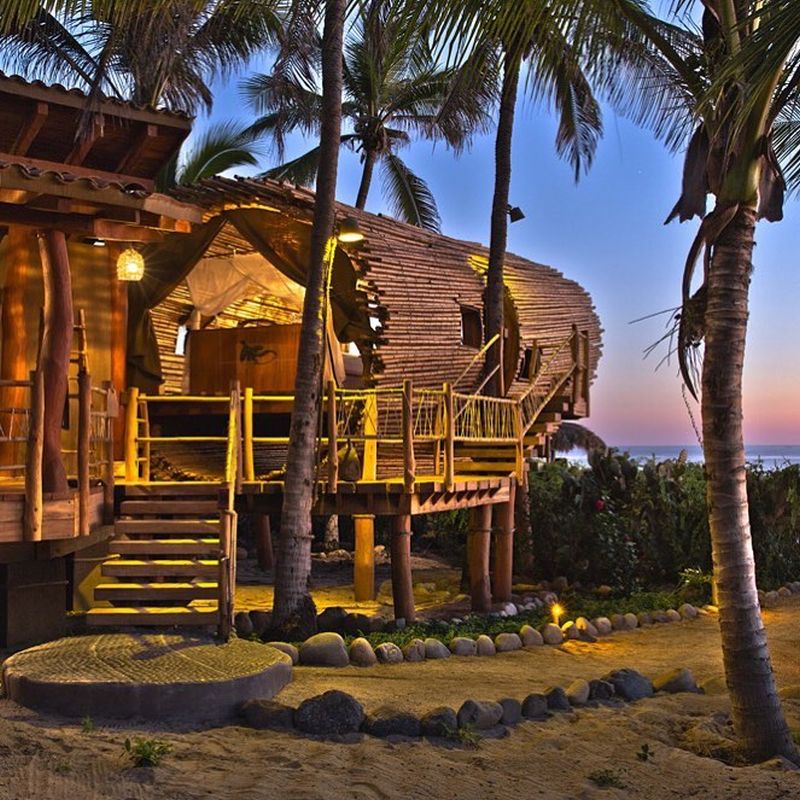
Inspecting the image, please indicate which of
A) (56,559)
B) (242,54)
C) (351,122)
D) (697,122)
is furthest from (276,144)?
(697,122)

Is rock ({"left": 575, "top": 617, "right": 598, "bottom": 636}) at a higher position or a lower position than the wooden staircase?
lower

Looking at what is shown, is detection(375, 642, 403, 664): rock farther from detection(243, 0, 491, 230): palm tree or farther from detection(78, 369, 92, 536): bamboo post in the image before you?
detection(243, 0, 491, 230): palm tree

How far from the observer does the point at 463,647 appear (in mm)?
9180

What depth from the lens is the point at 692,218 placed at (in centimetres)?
554

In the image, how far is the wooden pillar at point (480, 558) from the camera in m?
11.9

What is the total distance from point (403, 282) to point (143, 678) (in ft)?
27.6

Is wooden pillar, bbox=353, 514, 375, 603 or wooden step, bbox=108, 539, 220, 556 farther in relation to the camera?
wooden pillar, bbox=353, 514, 375, 603

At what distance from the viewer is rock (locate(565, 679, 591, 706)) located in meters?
6.95

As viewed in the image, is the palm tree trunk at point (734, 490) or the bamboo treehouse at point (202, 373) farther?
the bamboo treehouse at point (202, 373)

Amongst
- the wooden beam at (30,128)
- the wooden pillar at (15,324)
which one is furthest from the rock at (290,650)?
the wooden beam at (30,128)

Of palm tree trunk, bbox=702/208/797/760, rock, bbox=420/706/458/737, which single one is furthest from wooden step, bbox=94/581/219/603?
palm tree trunk, bbox=702/208/797/760

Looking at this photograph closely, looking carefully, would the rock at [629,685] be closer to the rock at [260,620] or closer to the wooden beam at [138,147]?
the rock at [260,620]

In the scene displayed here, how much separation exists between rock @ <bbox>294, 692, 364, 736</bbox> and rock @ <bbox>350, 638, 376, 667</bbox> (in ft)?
7.61

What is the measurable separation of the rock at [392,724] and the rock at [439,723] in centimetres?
4
